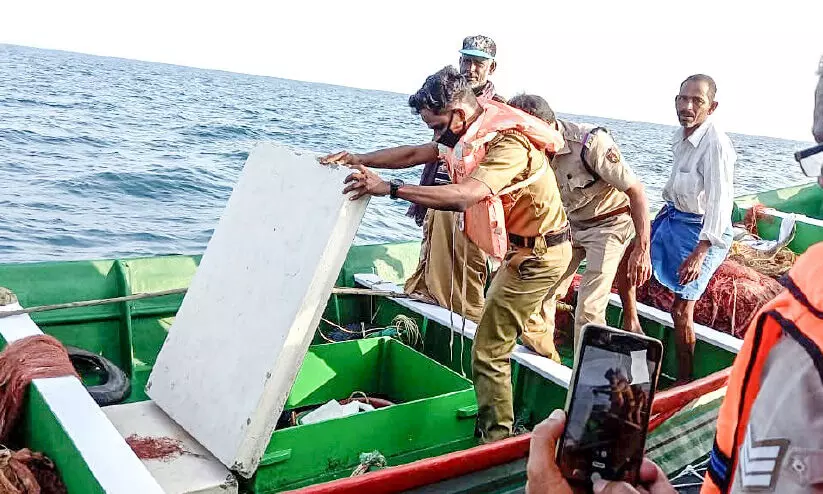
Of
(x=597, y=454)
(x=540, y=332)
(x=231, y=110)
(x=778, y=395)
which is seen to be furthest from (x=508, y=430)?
(x=231, y=110)

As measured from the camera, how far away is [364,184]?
3.00 meters

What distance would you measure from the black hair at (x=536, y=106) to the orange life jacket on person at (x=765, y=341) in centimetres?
335

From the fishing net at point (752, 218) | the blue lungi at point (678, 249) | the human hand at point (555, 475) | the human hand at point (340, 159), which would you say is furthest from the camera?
the fishing net at point (752, 218)

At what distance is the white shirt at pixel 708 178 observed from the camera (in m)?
4.40

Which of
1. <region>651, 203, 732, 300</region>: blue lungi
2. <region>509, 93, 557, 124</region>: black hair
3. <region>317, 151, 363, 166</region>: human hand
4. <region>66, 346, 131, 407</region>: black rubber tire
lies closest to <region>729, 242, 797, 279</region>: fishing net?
<region>651, 203, 732, 300</region>: blue lungi

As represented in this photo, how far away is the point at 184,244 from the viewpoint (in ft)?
38.4

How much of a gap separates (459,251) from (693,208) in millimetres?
1599

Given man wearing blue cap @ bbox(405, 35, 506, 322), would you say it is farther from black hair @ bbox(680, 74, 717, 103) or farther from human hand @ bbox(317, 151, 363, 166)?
human hand @ bbox(317, 151, 363, 166)

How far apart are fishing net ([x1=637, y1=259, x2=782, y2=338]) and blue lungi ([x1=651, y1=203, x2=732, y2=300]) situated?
108 centimetres

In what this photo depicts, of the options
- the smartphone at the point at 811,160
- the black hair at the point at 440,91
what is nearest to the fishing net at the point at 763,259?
the black hair at the point at 440,91

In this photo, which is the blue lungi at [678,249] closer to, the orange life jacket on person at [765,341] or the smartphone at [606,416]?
the smartphone at [606,416]

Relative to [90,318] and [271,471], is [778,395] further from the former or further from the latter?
[90,318]

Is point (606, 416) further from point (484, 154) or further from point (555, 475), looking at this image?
point (484, 154)

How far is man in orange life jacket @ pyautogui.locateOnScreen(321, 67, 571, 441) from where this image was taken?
10.8 feet
